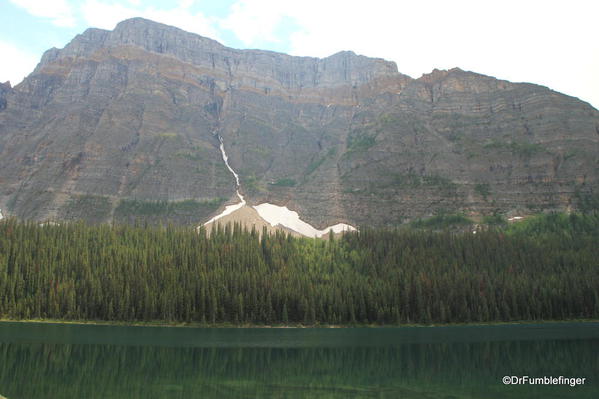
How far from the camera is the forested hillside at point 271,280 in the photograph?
10274 cm

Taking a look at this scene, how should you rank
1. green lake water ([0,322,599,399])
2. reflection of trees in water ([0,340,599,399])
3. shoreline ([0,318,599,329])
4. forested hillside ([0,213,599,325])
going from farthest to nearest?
forested hillside ([0,213,599,325]), shoreline ([0,318,599,329]), green lake water ([0,322,599,399]), reflection of trees in water ([0,340,599,399])

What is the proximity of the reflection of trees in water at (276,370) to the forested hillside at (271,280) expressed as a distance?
42.0 metres

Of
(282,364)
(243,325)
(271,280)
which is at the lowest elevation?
(243,325)

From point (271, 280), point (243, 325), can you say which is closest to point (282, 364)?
point (243, 325)

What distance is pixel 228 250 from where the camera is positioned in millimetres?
134125

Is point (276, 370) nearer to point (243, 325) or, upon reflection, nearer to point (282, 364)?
point (282, 364)

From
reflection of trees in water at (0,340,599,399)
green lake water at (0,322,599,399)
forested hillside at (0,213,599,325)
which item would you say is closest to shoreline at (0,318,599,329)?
forested hillside at (0,213,599,325)

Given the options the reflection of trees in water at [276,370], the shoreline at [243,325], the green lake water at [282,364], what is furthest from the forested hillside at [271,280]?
the reflection of trees in water at [276,370]

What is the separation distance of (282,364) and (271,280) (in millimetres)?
63057

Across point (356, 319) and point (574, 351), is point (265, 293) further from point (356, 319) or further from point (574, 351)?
point (574, 351)

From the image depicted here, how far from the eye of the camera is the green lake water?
123 ft

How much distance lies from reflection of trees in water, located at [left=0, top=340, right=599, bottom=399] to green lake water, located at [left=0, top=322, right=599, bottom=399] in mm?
94

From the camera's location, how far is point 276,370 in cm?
4766

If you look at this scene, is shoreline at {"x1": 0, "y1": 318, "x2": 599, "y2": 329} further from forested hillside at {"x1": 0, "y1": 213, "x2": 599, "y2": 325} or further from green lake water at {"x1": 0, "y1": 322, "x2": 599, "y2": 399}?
green lake water at {"x1": 0, "y1": 322, "x2": 599, "y2": 399}
